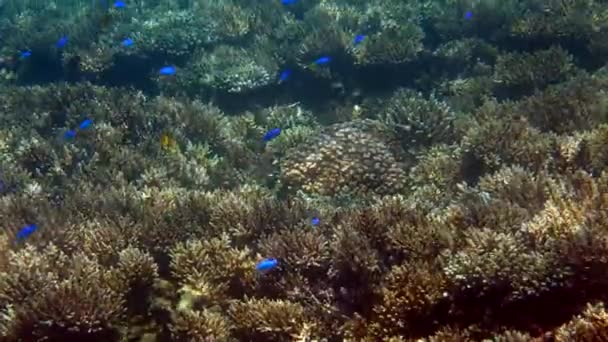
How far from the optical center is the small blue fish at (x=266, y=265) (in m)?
4.61

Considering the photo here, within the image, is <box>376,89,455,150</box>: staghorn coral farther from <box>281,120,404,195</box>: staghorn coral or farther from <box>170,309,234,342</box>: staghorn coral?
<box>170,309,234,342</box>: staghorn coral

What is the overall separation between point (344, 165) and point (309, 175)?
0.55m

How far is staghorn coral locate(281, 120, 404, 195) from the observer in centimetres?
741

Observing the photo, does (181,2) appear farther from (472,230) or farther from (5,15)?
(472,230)

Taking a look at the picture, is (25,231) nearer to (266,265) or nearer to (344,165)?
(266,265)

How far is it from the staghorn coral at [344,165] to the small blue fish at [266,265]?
8.59 ft

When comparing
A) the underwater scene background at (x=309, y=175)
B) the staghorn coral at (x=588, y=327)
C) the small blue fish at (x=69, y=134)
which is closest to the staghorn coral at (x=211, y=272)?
the underwater scene background at (x=309, y=175)

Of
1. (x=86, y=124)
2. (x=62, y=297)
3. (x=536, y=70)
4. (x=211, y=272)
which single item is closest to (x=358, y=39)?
(x=536, y=70)

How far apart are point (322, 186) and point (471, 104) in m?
3.81

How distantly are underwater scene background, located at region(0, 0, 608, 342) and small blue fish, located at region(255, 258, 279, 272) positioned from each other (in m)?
0.03

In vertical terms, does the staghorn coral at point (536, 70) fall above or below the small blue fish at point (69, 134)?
above

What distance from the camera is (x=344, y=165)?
7.51 m

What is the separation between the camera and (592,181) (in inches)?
179

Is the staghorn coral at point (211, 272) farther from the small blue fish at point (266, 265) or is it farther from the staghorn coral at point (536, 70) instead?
the staghorn coral at point (536, 70)
